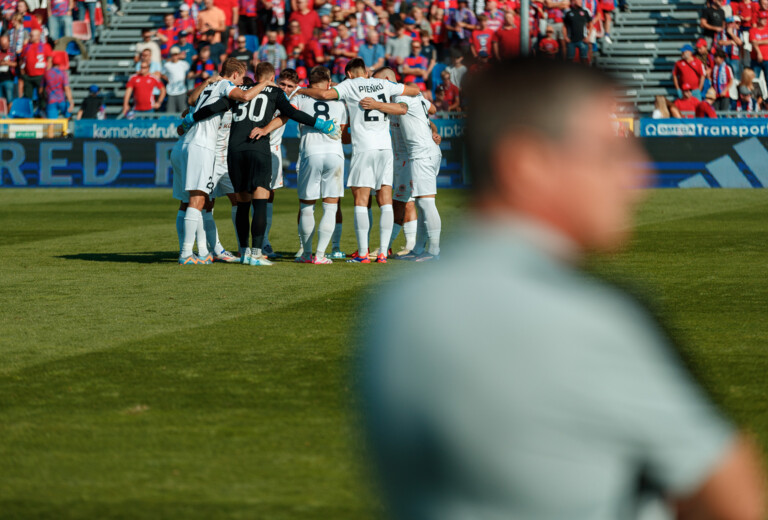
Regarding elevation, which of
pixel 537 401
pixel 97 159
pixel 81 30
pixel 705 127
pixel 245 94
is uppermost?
pixel 537 401

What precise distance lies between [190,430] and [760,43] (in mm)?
23908

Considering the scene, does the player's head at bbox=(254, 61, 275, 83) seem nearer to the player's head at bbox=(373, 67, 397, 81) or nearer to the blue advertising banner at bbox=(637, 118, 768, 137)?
the player's head at bbox=(373, 67, 397, 81)

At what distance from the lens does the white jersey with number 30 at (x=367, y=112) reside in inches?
499

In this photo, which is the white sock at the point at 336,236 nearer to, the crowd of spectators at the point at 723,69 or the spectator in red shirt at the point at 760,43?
the crowd of spectators at the point at 723,69

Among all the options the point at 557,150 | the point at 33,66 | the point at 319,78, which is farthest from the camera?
the point at 33,66

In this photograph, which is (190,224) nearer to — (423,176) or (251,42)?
(423,176)

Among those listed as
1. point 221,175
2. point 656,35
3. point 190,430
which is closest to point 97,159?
point 221,175

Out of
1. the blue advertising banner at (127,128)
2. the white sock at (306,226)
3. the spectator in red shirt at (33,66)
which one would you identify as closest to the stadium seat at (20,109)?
the spectator in red shirt at (33,66)

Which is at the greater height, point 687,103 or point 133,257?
point 687,103

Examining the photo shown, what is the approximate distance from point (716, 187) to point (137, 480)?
20077 mm

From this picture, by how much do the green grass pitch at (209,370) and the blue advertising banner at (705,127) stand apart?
9.04 m

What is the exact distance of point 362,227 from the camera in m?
12.6

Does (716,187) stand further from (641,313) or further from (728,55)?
(641,313)

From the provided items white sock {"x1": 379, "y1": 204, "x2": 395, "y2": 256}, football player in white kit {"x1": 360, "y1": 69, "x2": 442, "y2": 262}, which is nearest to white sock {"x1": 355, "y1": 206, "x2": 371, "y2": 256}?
white sock {"x1": 379, "y1": 204, "x2": 395, "y2": 256}
